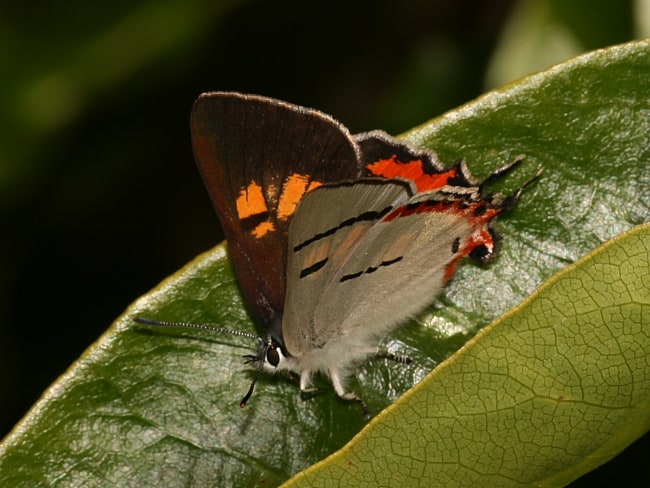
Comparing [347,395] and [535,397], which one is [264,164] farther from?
[535,397]

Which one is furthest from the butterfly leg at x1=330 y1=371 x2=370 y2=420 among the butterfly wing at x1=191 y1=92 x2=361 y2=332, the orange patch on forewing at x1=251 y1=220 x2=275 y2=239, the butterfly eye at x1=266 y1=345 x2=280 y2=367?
the orange patch on forewing at x1=251 y1=220 x2=275 y2=239

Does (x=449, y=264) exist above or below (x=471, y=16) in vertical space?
below

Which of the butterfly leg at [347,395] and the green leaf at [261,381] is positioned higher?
the green leaf at [261,381]

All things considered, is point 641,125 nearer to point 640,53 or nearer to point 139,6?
point 640,53

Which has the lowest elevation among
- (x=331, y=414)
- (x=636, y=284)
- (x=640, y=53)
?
(x=331, y=414)

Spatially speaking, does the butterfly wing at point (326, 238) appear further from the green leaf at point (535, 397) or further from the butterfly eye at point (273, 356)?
the green leaf at point (535, 397)

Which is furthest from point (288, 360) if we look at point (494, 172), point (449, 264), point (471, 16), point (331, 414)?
point (471, 16)

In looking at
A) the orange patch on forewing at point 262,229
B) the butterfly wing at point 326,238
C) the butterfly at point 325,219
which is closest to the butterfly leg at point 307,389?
the butterfly at point 325,219
